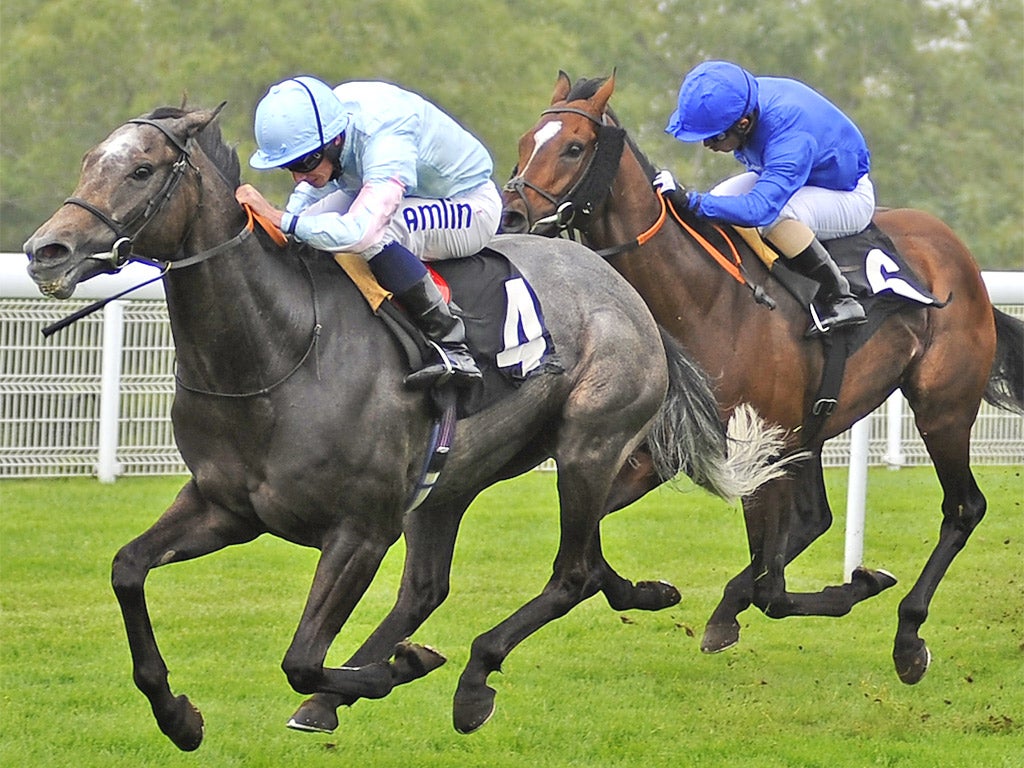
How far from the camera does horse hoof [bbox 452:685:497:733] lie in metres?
4.34

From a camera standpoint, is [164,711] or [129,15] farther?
[129,15]

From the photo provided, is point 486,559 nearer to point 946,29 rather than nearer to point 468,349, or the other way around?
point 468,349

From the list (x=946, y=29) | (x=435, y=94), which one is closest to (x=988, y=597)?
(x=435, y=94)

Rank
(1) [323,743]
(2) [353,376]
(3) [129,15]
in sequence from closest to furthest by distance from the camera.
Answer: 1. (2) [353,376]
2. (1) [323,743]
3. (3) [129,15]

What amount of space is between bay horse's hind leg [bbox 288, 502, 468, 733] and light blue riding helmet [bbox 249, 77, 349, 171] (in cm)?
128

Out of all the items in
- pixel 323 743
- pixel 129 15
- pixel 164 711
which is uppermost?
pixel 164 711

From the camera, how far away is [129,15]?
701 inches

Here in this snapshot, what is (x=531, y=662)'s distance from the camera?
224 inches

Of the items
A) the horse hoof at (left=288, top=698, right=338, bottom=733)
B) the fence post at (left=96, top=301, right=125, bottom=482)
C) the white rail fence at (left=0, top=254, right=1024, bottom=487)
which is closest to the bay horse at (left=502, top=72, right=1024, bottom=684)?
the horse hoof at (left=288, top=698, right=338, bottom=733)

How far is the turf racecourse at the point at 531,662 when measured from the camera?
4738mm

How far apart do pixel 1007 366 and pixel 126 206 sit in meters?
3.93

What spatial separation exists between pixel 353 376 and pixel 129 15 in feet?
48.8

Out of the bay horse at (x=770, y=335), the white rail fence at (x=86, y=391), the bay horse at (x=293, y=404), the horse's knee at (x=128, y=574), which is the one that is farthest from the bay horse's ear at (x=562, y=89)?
the white rail fence at (x=86, y=391)

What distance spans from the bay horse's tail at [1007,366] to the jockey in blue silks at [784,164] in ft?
3.56
